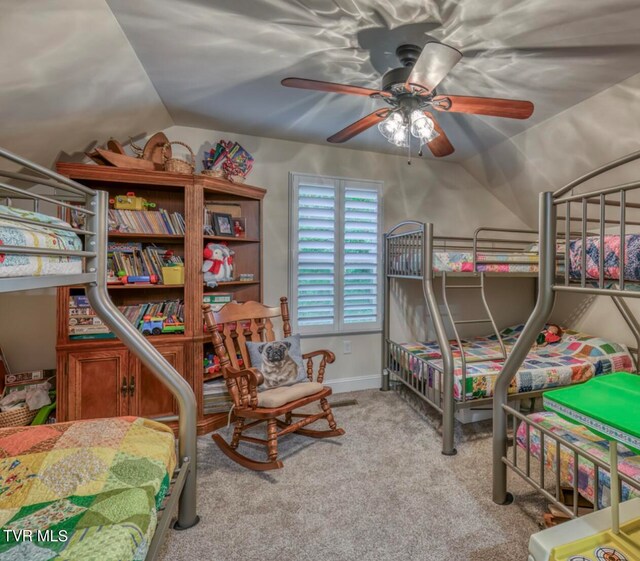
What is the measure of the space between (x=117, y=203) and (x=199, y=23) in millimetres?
1414

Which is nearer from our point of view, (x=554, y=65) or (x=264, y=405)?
(x=554, y=65)

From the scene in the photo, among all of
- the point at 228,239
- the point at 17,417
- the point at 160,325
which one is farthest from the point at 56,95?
the point at 17,417

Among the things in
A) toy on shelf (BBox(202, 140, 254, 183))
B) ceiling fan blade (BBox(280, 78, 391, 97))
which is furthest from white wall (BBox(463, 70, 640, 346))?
toy on shelf (BBox(202, 140, 254, 183))

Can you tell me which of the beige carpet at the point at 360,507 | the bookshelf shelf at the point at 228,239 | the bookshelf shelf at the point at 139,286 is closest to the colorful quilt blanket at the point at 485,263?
the beige carpet at the point at 360,507

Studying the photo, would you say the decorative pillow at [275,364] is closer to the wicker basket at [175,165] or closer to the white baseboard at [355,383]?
the white baseboard at [355,383]

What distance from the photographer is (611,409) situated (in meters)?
1.03

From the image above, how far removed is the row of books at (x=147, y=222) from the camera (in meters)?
2.43

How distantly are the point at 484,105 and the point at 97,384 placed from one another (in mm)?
2959

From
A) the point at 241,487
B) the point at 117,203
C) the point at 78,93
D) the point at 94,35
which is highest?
the point at 94,35

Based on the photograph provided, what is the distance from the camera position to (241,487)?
1.90 metres

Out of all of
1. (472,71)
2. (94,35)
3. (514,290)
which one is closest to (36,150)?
(94,35)

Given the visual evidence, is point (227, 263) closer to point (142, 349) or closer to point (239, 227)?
point (239, 227)

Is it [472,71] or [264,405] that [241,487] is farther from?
[472,71]

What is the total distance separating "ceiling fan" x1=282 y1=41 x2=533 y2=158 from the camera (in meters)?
1.50
